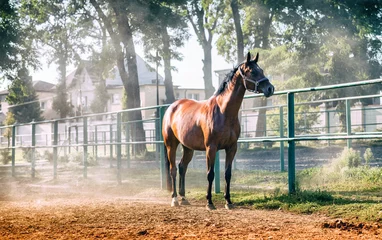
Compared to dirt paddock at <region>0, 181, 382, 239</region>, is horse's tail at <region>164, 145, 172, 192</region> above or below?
above

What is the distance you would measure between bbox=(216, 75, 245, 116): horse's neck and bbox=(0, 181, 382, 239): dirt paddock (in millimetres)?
1292

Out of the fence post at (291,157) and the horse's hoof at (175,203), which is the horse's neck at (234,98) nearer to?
the fence post at (291,157)

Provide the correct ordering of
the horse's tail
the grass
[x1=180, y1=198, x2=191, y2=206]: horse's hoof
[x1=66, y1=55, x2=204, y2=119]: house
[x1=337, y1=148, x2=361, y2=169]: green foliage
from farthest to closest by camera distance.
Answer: [x1=66, y1=55, x2=204, y2=119]: house
[x1=337, y1=148, x2=361, y2=169]: green foliage
the horse's tail
[x1=180, y1=198, x2=191, y2=206]: horse's hoof
the grass

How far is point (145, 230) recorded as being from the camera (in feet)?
15.6

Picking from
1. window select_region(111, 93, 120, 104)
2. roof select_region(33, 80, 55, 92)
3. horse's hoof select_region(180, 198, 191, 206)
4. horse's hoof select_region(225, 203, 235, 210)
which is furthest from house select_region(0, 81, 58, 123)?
horse's hoof select_region(225, 203, 235, 210)

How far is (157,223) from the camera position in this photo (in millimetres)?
5258

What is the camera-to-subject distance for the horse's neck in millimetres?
6395

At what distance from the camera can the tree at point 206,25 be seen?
30375 millimetres

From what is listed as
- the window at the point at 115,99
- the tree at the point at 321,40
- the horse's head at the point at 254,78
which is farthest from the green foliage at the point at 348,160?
the window at the point at 115,99

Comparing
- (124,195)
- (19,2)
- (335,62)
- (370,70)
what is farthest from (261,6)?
(124,195)

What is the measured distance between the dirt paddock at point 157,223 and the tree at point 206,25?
23476mm

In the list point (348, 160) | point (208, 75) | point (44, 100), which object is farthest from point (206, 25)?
point (44, 100)

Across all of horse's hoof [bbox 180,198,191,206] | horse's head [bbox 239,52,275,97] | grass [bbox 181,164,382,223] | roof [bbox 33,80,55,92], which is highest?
roof [bbox 33,80,55,92]

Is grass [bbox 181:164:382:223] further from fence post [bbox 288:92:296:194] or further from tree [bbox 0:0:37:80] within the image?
tree [bbox 0:0:37:80]
